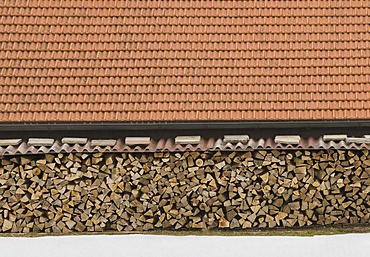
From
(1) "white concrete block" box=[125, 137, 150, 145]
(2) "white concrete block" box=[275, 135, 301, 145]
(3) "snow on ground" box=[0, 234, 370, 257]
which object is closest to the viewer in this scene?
(3) "snow on ground" box=[0, 234, 370, 257]

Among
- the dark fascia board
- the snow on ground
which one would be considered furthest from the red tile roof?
the snow on ground

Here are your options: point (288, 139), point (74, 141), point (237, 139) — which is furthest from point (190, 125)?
point (74, 141)

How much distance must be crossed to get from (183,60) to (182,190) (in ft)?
4.75

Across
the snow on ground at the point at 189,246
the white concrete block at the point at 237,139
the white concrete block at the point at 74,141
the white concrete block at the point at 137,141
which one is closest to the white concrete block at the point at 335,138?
the white concrete block at the point at 237,139

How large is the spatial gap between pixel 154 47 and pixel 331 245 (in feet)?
11.3

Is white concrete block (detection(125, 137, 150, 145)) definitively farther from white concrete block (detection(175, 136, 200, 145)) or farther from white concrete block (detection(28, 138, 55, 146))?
white concrete block (detection(28, 138, 55, 146))

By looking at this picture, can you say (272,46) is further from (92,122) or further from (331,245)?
(331,245)

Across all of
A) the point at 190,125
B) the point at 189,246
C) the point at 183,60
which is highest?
the point at 183,60

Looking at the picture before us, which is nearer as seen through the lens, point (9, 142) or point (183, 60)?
point (9, 142)

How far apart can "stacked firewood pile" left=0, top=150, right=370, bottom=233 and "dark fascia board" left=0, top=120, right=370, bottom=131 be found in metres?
0.29

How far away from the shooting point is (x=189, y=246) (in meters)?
9.52

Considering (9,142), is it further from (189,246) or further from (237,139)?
(189,246)

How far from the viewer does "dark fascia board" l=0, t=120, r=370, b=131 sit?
11172 mm

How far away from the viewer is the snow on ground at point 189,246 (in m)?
9.32
